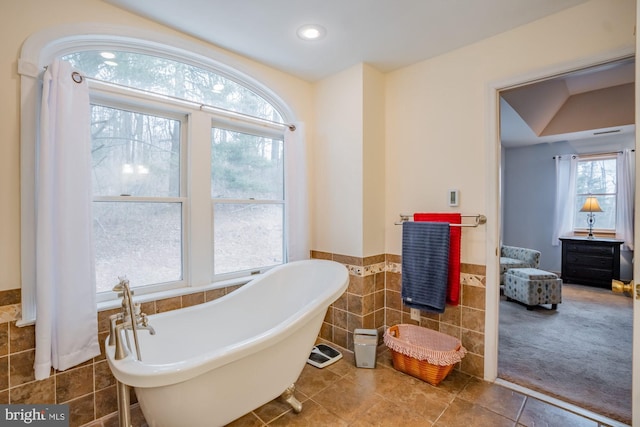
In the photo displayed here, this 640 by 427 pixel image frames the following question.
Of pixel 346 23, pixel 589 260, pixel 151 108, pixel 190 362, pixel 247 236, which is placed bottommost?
pixel 589 260

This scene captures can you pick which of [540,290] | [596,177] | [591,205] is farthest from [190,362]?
[596,177]

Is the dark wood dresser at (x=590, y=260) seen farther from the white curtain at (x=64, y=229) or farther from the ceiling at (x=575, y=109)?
the white curtain at (x=64, y=229)

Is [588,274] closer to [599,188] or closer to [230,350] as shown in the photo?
[599,188]

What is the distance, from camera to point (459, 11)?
182cm

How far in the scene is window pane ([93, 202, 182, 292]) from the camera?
74.0 inches

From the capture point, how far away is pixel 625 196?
182 inches

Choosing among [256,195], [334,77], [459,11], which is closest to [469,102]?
[459,11]

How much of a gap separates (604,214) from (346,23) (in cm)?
554

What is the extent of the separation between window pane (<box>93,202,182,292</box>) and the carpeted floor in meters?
2.59

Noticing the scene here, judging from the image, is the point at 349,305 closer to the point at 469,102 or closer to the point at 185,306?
the point at 185,306

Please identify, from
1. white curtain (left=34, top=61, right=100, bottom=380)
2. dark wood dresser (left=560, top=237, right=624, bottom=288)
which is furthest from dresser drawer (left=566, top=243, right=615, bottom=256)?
white curtain (left=34, top=61, right=100, bottom=380)

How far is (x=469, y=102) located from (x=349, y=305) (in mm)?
1886

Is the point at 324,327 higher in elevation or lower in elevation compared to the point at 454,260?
lower

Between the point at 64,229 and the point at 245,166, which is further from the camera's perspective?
the point at 245,166
